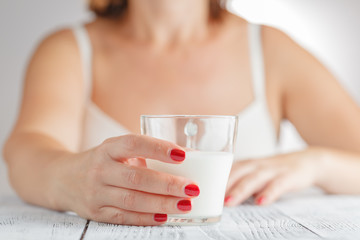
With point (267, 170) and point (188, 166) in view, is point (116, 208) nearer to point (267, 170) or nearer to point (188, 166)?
point (188, 166)

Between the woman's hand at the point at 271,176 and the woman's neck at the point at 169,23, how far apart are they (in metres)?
0.62

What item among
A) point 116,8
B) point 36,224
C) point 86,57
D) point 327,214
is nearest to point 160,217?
point 36,224

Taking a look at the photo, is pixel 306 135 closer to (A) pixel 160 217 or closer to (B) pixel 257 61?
(B) pixel 257 61

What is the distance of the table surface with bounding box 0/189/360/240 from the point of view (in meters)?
0.59

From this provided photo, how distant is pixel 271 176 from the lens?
3.12ft

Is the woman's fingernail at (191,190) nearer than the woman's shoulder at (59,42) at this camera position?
Yes

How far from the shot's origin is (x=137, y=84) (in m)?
1.44

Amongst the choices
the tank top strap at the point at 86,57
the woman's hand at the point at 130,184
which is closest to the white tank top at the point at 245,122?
Result: the tank top strap at the point at 86,57

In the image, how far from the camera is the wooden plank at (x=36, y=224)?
0.58m

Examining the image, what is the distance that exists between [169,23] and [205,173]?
0.94 meters

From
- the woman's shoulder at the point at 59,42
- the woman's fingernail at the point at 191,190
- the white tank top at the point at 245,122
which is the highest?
the woman's shoulder at the point at 59,42

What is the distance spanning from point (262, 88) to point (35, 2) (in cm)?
156

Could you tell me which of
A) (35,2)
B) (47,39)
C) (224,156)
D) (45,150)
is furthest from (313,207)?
(35,2)

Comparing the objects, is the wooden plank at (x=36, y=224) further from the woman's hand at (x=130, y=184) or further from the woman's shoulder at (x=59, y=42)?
the woman's shoulder at (x=59, y=42)
